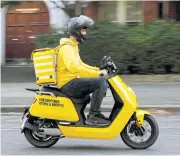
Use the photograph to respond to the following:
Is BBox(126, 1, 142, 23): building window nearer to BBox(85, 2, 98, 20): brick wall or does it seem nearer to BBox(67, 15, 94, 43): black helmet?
BBox(85, 2, 98, 20): brick wall

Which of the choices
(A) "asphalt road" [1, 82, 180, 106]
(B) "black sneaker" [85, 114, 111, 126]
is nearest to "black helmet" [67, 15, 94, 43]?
(B) "black sneaker" [85, 114, 111, 126]

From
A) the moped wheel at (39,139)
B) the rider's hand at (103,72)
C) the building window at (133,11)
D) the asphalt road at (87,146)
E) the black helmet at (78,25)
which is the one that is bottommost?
the asphalt road at (87,146)

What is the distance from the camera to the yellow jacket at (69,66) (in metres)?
7.83

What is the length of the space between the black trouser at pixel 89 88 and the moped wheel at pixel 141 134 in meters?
0.55

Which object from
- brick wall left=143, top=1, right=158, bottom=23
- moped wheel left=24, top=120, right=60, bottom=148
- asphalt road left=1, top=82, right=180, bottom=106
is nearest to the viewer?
moped wheel left=24, top=120, right=60, bottom=148

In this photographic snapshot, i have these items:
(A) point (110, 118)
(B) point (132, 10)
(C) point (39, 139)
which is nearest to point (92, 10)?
(B) point (132, 10)

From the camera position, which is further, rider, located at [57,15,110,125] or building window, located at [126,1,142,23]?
building window, located at [126,1,142,23]

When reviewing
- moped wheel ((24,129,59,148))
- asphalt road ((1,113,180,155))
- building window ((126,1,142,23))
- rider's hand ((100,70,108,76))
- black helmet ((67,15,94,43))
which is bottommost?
A: asphalt road ((1,113,180,155))

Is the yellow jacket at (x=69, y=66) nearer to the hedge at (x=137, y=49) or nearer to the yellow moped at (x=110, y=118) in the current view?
the yellow moped at (x=110, y=118)

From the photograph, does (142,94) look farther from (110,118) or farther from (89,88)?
(89,88)

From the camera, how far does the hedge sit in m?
17.3

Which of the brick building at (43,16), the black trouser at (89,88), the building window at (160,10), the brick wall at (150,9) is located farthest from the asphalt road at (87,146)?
the building window at (160,10)

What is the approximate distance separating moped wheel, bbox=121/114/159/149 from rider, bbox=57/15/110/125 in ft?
1.06

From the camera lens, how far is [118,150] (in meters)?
8.02
